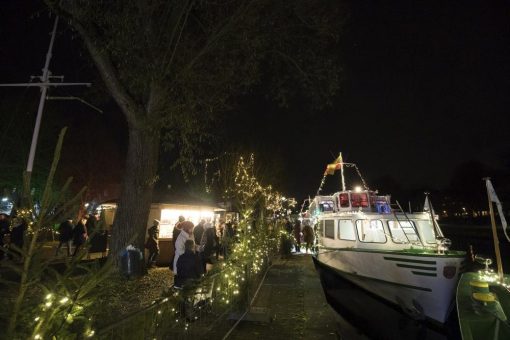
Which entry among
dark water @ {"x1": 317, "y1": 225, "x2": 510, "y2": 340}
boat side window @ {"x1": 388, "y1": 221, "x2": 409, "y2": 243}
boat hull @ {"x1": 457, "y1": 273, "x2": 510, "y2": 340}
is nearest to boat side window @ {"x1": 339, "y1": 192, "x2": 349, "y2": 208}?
boat side window @ {"x1": 388, "y1": 221, "x2": 409, "y2": 243}

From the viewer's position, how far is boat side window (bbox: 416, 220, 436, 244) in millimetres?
11625

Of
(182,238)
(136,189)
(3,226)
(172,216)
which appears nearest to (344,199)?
(172,216)

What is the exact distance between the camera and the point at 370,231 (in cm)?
1238

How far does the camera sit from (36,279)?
2252 mm

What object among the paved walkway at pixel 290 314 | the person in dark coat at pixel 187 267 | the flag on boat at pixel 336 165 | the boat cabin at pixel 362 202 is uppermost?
the flag on boat at pixel 336 165

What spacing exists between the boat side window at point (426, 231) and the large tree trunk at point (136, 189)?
9147mm

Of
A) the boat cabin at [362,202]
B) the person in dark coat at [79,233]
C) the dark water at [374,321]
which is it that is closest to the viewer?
the dark water at [374,321]

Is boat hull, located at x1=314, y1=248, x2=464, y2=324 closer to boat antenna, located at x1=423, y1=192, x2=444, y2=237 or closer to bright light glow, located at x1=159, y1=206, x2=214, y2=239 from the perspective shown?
boat antenna, located at x1=423, y1=192, x2=444, y2=237

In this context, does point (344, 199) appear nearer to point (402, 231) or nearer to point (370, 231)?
point (370, 231)

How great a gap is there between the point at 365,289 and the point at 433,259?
11.5ft

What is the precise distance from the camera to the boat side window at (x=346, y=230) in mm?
12961

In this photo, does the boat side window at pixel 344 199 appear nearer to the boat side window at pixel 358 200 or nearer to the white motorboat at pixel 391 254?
the white motorboat at pixel 391 254

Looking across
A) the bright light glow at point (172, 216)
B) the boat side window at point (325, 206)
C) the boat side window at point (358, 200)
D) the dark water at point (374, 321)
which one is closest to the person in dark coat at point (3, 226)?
the bright light glow at point (172, 216)

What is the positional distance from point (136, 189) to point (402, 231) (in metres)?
9.09
